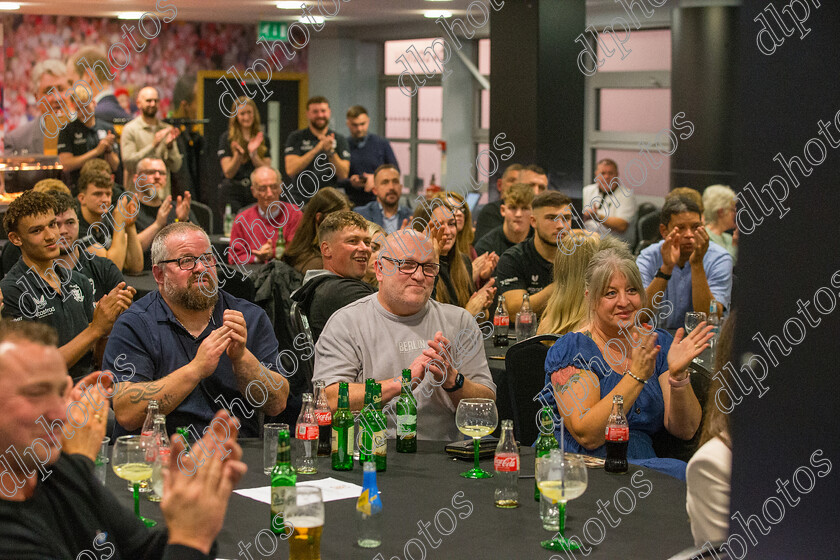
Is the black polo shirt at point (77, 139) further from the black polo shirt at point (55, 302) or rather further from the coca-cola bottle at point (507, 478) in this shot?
the coca-cola bottle at point (507, 478)

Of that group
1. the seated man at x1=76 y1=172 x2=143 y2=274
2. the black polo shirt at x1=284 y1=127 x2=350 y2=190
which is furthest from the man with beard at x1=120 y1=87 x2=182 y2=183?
the seated man at x1=76 y1=172 x2=143 y2=274

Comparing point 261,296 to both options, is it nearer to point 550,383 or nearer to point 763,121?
point 550,383

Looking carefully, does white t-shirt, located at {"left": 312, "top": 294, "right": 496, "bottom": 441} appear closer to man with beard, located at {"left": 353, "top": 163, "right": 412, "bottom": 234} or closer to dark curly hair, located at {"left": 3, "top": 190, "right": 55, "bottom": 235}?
dark curly hair, located at {"left": 3, "top": 190, "right": 55, "bottom": 235}

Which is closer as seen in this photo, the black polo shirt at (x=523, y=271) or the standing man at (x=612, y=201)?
the black polo shirt at (x=523, y=271)

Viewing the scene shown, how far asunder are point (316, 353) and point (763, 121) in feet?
8.31

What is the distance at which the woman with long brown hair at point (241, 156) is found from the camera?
395 inches

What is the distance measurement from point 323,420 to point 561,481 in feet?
3.04

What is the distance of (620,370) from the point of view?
3.15 meters

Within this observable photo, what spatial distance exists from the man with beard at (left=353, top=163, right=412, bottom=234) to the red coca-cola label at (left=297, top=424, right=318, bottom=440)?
15.4ft

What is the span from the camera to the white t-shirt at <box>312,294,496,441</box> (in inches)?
134

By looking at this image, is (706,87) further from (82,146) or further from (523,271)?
(82,146)

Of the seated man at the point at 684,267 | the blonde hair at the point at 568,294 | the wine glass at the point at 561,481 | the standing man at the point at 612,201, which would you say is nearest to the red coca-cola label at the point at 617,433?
the wine glass at the point at 561,481

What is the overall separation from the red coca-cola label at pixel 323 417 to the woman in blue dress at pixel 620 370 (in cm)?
72

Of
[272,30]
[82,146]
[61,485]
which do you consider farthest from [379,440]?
[272,30]
